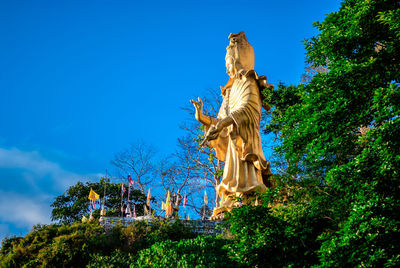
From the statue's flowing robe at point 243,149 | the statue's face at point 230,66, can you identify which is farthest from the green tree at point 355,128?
the statue's face at point 230,66

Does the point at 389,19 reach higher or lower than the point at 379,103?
higher

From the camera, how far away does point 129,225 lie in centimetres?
979

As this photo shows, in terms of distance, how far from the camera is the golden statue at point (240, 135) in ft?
32.9

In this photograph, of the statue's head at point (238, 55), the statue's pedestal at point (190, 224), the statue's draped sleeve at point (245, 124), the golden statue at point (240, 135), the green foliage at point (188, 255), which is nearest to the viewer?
the green foliage at point (188, 255)

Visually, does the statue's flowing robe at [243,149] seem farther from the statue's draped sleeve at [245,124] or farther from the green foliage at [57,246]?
the green foliage at [57,246]

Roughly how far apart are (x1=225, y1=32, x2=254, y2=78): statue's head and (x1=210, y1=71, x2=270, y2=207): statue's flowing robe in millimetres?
610

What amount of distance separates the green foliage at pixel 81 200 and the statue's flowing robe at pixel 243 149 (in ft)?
40.6

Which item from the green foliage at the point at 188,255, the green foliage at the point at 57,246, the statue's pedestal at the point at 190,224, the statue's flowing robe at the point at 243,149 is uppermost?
the statue's flowing robe at the point at 243,149

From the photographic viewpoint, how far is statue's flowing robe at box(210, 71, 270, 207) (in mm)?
10055

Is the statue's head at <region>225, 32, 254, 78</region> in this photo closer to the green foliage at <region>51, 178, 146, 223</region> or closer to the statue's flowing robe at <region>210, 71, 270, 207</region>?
the statue's flowing robe at <region>210, 71, 270, 207</region>

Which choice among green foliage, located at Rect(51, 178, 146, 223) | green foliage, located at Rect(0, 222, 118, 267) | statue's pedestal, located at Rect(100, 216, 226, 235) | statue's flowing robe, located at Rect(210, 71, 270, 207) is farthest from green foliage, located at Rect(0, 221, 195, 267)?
green foliage, located at Rect(51, 178, 146, 223)

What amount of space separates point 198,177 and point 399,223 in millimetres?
14554

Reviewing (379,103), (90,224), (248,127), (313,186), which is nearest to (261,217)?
(313,186)

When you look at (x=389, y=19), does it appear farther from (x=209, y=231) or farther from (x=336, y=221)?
(x=209, y=231)
